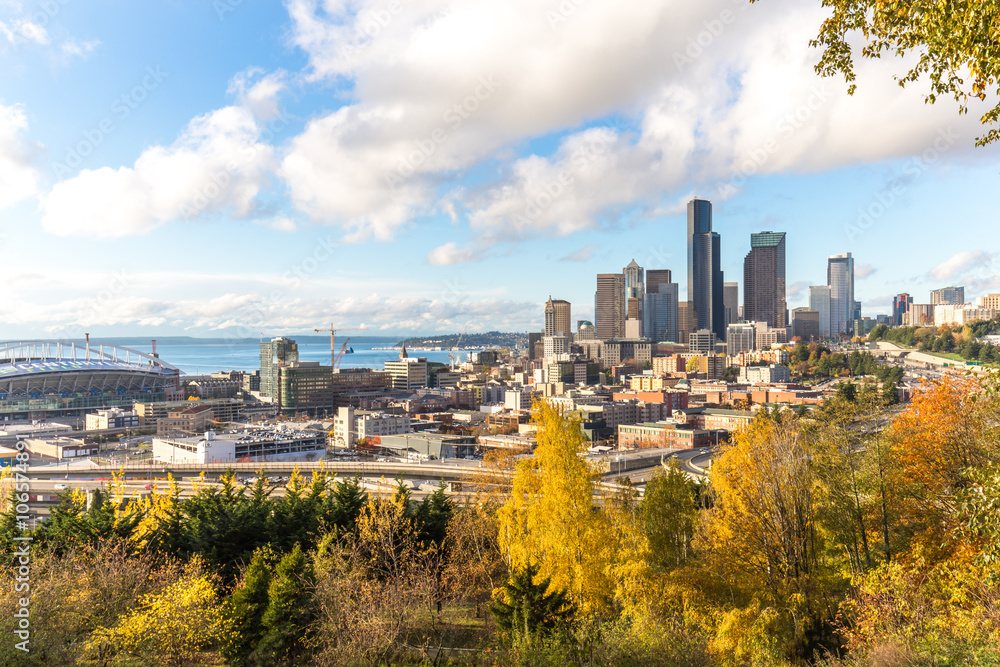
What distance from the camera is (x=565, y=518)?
9.65 meters

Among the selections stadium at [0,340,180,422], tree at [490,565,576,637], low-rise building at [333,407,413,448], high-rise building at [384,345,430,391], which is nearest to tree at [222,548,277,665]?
tree at [490,565,576,637]

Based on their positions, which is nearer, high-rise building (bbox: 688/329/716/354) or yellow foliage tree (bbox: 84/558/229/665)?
yellow foliage tree (bbox: 84/558/229/665)

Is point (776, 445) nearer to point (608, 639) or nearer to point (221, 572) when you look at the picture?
point (608, 639)

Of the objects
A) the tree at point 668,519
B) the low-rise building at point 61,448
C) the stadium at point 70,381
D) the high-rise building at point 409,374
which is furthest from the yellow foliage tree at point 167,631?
the high-rise building at point 409,374

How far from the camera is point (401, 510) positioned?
1432cm

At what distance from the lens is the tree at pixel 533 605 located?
9.47m

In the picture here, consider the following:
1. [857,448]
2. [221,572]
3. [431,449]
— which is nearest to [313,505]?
[221,572]

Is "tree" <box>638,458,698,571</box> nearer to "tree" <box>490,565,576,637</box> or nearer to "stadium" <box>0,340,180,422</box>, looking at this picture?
"tree" <box>490,565,576,637</box>

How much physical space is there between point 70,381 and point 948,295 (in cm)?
20193

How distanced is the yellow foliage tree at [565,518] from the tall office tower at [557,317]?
184359mm

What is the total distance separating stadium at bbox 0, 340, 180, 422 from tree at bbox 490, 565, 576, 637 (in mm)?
82871

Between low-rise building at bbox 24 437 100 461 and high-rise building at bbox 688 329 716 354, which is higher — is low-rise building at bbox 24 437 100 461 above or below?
below

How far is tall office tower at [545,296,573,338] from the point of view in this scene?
19462 cm

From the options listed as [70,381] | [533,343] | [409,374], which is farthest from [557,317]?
[70,381]
